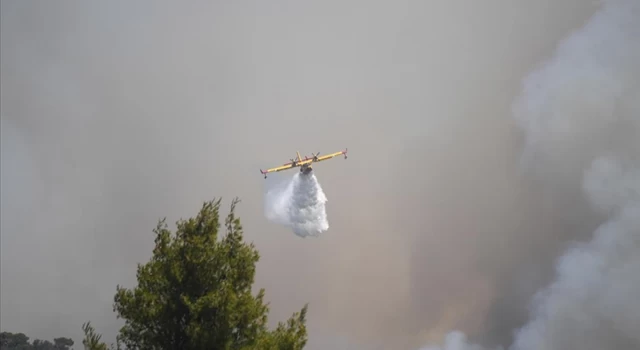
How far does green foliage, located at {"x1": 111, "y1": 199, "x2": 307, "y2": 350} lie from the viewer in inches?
1266

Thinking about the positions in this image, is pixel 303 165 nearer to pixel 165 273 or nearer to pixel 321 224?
pixel 321 224

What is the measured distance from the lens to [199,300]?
31688 mm

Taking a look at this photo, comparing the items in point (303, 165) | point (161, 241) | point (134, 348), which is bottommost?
point (134, 348)

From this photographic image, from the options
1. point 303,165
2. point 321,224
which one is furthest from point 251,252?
point 321,224

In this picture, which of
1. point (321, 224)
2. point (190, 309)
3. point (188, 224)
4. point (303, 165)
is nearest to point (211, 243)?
point (188, 224)

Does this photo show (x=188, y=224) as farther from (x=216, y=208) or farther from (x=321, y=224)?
(x=321, y=224)

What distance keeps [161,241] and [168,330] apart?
535 centimetres

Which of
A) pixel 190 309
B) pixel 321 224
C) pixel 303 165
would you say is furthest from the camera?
pixel 321 224

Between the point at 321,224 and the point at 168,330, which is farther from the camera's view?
the point at 321,224

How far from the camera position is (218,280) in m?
33.7

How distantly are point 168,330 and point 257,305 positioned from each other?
17.6 feet

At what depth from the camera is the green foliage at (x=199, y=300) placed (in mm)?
32156

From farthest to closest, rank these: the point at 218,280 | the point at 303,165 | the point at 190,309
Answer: the point at 303,165, the point at 218,280, the point at 190,309

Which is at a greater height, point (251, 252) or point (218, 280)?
point (251, 252)
